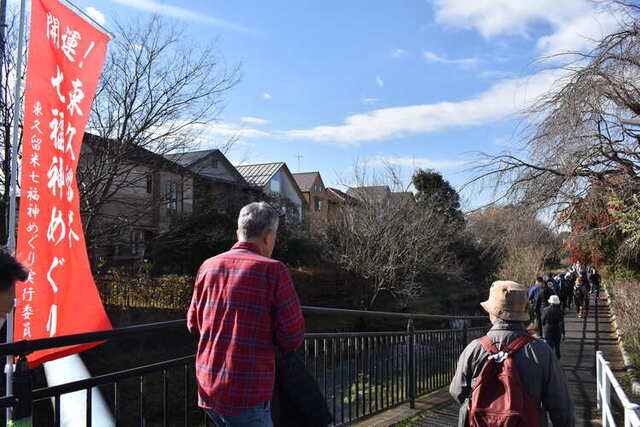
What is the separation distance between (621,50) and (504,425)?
6.95 m

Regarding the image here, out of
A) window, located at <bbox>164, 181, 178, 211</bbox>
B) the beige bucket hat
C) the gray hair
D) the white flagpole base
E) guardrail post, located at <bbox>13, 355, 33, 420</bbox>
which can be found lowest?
the white flagpole base

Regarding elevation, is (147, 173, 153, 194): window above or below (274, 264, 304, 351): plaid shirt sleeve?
above

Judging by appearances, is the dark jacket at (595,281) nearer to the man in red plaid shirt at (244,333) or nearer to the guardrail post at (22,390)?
the man in red plaid shirt at (244,333)

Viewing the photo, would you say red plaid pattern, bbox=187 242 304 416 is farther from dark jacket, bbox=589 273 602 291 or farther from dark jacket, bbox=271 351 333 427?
dark jacket, bbox=589 273 602 291

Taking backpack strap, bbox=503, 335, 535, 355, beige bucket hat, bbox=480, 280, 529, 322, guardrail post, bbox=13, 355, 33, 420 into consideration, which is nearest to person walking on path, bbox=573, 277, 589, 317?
beige bucket hat, bbox=480, 280, 529, 322

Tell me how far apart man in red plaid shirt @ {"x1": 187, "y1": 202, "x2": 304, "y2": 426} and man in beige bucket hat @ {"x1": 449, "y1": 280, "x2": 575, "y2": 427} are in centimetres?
106

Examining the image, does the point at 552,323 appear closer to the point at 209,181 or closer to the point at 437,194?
the point at 209,181

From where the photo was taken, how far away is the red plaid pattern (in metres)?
2.39

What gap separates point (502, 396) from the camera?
2682 mm

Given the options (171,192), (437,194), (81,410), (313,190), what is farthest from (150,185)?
(313,190)

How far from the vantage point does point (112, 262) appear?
21812mm

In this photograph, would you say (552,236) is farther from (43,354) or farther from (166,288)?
(166,288)

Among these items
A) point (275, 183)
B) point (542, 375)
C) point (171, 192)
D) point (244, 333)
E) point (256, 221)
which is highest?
point (275, 183)

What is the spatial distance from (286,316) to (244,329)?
0.20 metres
